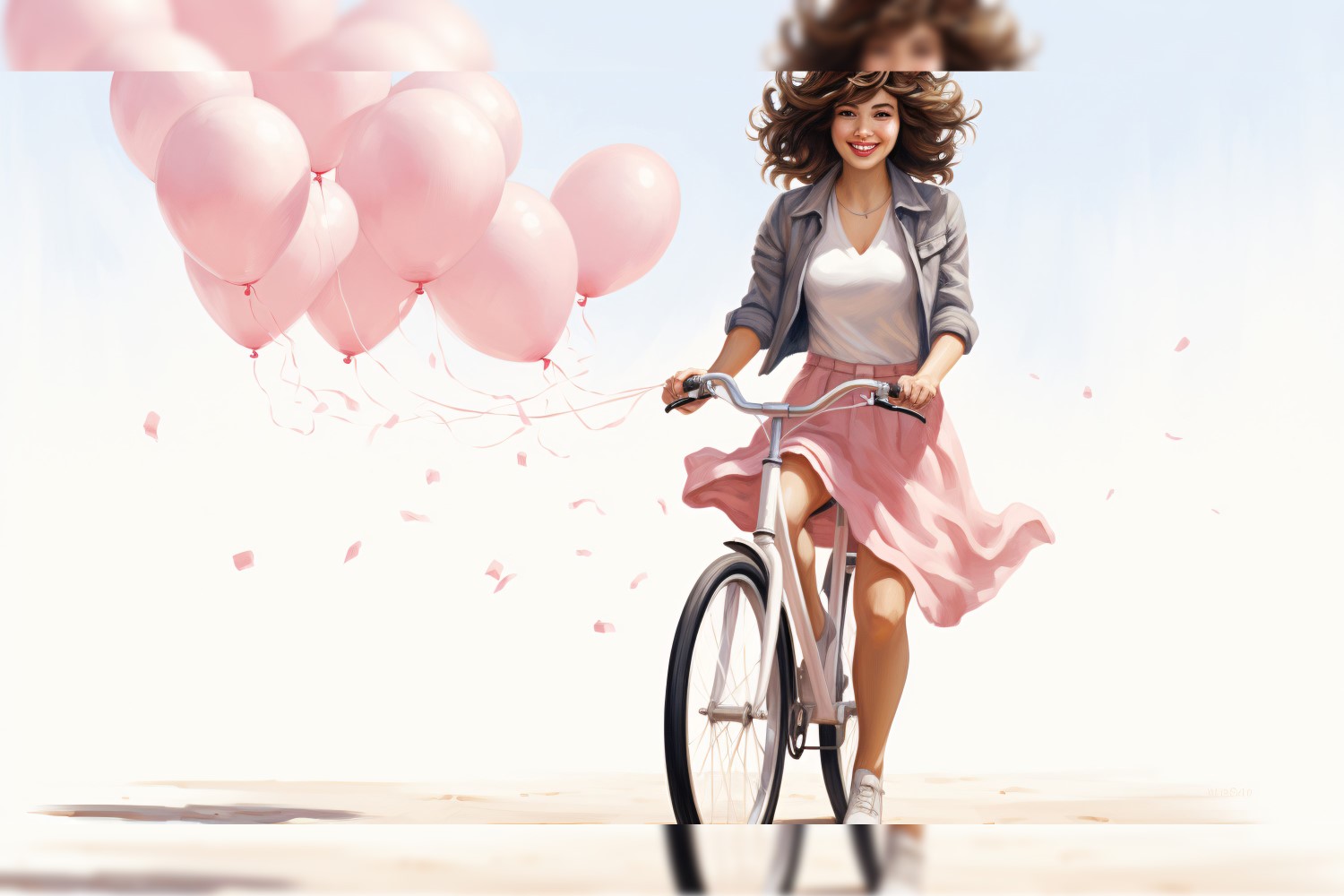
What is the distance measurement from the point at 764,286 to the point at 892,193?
0.96 ft

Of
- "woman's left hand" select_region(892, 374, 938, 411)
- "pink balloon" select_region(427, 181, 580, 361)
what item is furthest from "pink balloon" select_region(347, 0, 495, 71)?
"woman's left hand" select_region(892, 374, 938, 411)

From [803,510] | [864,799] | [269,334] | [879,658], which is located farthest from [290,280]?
[864,799]

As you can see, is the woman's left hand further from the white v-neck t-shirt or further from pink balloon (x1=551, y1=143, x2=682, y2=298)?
pink balloon (x1=551, y1=143, x2=682, y2=298)

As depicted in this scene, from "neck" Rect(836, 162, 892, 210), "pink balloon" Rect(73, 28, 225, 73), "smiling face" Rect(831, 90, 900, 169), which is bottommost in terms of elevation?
"neck" Rect(836, 162, 892, 210)

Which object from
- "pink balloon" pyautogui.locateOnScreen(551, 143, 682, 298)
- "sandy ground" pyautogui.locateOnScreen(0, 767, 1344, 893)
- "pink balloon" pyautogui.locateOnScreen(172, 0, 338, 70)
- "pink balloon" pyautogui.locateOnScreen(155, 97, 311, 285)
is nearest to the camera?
"sandy ground" pyautogui.locateOnScreen(0, 767, 1344, 893)

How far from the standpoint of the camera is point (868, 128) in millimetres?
2611

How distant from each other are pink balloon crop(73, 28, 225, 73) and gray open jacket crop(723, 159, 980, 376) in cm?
113

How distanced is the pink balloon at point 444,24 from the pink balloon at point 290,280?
1.07 ft

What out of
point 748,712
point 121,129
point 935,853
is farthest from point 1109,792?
point 121,129

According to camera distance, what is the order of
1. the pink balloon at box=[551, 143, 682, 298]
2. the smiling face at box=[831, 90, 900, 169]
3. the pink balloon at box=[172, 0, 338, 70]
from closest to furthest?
the smiling face at box=[831, 90, 900, 169] < the pink balloon at box=[172, 0, 338, 70] < the pink balloon at box=[551, 143, 682, 298]

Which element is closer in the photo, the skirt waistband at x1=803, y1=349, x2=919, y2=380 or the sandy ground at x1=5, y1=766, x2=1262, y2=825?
the skirt waistband at x1=803, y1=349, x2=919, y2=380

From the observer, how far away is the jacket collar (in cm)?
261

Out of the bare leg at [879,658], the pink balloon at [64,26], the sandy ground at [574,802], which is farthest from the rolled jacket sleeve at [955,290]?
→ the pink balloon at [64,26]

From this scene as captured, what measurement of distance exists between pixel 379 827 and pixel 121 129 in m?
1.45
